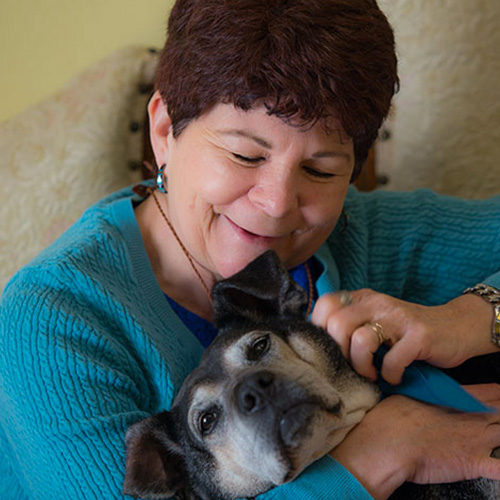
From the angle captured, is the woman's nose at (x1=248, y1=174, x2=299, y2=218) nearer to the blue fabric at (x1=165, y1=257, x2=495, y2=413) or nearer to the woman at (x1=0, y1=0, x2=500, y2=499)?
the woman at (x1=0, y1=0, x2=500, y2=499)

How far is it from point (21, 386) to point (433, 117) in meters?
1.49

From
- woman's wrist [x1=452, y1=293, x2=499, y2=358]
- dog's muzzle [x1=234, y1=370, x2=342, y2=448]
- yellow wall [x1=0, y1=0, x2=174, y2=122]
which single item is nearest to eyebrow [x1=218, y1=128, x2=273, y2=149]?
dog's muzzle [x1=234, y1=370, x2=342, y2=448]

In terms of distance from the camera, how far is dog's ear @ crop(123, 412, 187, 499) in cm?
105

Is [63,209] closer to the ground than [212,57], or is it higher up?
closer to the ground

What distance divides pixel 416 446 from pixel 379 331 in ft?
0.74

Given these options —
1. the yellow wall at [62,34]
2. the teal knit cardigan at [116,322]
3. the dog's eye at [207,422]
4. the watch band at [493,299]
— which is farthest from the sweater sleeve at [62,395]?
the yellow wall at [62,34]

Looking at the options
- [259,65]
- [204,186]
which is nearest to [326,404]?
[204,186]

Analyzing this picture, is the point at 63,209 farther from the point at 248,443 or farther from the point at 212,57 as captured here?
the point at 248,443

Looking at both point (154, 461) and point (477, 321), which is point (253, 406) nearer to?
point (154, 461)

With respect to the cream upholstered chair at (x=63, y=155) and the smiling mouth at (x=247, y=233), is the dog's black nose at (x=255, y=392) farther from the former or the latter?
the cream upholstered chair at (x=63, y=155)

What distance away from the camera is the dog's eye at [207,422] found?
1118 millimetres

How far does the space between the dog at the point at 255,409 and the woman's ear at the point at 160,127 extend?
381 millimetres

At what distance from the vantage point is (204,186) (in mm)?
1219

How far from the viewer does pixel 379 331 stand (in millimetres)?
1097
